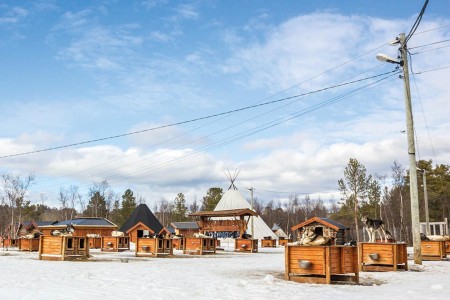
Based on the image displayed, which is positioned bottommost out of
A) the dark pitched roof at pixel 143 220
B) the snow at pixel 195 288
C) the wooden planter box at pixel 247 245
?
the wooden planter box at pixel 247 245

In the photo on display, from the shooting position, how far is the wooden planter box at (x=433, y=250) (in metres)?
22.1

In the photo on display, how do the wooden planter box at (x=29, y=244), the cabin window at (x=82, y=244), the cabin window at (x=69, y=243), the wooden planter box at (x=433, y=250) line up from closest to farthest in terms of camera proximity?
the cabin window at (x=69, y=243) → the cabin window at (x=82, y=244) → the wooden planter box at (x=433, y=250) → the wooden planter box at (x=29, y=244)

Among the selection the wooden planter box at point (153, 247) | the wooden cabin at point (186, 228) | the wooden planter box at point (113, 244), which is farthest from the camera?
A: the wooden cabin at point (186, 228)

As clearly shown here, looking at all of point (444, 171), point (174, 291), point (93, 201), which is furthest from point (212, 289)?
point (93, 201)

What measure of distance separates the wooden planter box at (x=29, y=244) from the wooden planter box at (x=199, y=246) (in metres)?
10.8

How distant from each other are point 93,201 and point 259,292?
327 feet

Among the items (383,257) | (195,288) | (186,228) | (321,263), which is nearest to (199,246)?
(383,257)

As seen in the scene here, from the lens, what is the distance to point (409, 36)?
19453mm

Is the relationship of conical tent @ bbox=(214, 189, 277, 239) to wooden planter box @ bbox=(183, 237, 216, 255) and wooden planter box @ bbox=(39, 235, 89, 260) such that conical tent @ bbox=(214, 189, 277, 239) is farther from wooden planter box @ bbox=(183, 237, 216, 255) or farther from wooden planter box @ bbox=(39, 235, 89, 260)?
wooden planter box @ bbox=(39, 235, 89, 260)

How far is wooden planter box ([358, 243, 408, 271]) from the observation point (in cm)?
1576

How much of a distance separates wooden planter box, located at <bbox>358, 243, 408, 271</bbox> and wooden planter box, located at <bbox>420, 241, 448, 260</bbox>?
7.09 metres

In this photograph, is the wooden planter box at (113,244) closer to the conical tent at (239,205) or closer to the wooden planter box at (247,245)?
the wooden planter box at (247,245)

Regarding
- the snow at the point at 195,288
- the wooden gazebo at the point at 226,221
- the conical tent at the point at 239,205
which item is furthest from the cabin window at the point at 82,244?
the conical tent at the point at 239,205

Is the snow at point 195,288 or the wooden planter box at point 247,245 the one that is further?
the wooden planter box at point 247,245
